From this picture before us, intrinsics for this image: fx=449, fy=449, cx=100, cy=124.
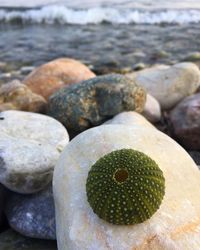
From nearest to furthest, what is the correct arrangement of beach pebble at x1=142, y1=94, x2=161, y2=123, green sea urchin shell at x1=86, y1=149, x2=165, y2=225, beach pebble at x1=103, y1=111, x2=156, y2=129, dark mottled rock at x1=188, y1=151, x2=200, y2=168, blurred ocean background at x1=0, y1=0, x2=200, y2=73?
green sea urchin shell at x1=86, y1=149, x2=165, y2=225, beach pebble at x1=103, y1=111, x2=156, y2=129, dark mottled rock at x1=188, y1=151, x2=200, y2=168, beach pebble at x1=142, y1=94, x2=161, y2=123, blurred ocean background at x1=0, y1=0, x2=200, y2=73

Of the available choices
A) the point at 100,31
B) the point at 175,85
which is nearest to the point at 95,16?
the point at 100,31

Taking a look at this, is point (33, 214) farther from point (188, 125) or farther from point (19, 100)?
point (188, 125)

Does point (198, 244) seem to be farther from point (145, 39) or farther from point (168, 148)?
point (145, 39)

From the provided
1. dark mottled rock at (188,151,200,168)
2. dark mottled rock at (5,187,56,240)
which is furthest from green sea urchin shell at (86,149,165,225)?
dark mottled rock at (188,151,200,168)

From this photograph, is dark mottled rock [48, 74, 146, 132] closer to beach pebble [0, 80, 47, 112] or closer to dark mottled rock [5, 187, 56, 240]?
beach pebble [0, 80, 47, 112]

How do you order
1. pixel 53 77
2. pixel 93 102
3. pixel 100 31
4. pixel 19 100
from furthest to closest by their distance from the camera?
pixel 100 31 < pixel 53 77 < pixel 19 100 < pixel 93 102

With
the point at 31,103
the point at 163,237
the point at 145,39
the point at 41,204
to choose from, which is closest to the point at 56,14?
the point at 145,39

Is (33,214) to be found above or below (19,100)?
below
